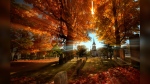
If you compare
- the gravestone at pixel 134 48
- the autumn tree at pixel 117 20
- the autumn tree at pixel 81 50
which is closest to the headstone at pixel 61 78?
the autumn tree at pixel 81 50

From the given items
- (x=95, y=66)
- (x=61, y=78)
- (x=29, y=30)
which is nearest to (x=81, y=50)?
(x=95, y=66)

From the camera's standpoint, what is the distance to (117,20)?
2.46m

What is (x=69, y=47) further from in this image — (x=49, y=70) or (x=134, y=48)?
(x=134, y=48)

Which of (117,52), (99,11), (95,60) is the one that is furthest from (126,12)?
(95,60)

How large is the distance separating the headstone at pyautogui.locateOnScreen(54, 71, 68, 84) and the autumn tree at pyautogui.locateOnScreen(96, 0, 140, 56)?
84cm

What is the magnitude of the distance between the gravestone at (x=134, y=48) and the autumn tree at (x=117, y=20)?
0.08 m

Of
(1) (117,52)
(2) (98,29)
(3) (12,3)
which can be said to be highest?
(3) (12,3)

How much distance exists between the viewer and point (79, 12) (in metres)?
2.39

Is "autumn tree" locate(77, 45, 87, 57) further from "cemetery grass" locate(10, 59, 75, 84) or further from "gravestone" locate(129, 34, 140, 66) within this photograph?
"gravestone" locate(129, 34, 140, 66)

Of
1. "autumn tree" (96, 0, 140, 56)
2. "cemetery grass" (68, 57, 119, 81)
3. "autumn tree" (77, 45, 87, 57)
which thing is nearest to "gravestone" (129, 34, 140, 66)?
"autumn tree" (96, 0, 140, 56)

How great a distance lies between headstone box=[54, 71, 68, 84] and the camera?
2.12 metres

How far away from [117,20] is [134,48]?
0.53m

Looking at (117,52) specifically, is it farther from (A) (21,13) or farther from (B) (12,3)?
(B) (12,3)

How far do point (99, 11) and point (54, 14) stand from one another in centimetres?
74
